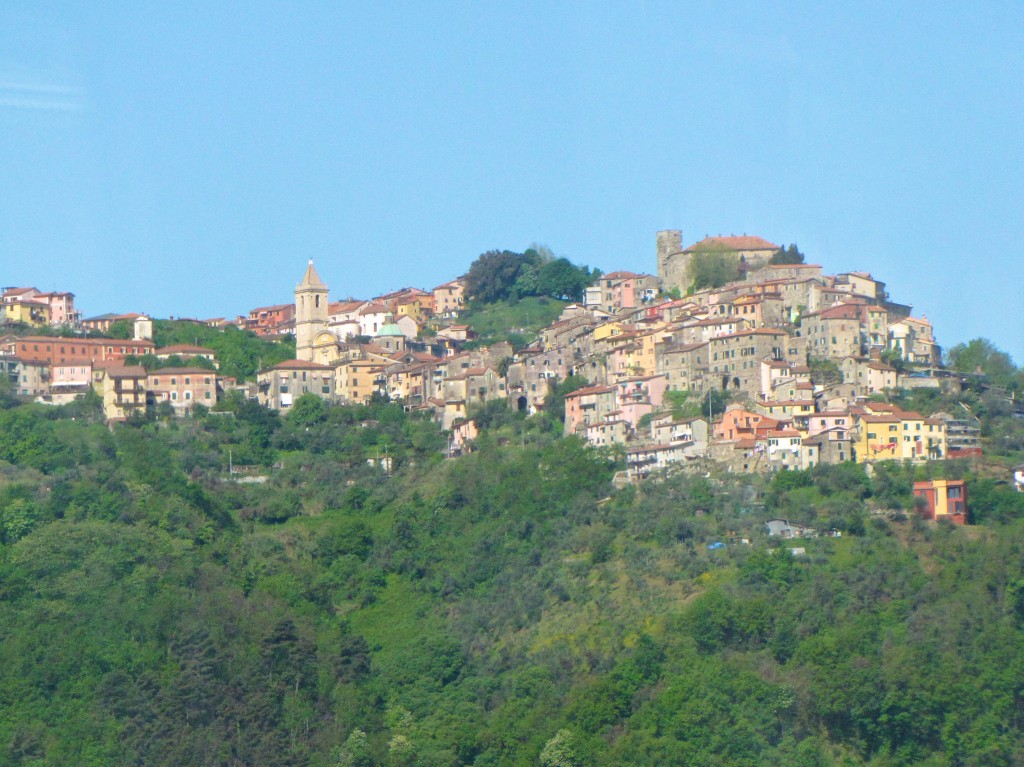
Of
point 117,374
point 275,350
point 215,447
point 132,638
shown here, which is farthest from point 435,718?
point 275,350

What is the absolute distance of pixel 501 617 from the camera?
192 ft

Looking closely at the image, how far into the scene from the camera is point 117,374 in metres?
73.0

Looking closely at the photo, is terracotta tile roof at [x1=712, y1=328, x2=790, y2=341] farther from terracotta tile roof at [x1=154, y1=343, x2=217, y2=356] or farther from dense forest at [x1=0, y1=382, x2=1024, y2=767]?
terracotta tile roof at [x1=154, y1=343, x2=217, y2=356]

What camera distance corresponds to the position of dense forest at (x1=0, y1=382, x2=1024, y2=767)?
5156 centimetres

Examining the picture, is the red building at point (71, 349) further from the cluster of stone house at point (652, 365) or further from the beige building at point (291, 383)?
the beige building at point (291, 383)

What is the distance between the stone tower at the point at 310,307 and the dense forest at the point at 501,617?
1345cm

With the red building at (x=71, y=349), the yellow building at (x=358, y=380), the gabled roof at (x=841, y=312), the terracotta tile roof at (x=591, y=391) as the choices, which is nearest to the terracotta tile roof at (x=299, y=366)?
the yellow building at (x=358, y=380)

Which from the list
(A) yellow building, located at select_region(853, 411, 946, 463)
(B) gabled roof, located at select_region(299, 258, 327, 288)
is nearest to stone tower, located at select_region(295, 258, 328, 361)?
(B) gabled roof, located at select_region(299, 258, 327, 288)

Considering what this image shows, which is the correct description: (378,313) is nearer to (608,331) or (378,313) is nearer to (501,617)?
(608,331)

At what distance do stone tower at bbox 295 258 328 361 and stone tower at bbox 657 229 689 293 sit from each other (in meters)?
11.8

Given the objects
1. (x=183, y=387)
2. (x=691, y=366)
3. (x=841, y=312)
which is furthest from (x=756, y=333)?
(x=183, y=387)

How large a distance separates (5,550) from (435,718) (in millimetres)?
13177

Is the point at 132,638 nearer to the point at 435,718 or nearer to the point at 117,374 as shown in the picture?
the point at 435,718

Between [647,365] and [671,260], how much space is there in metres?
13.3
